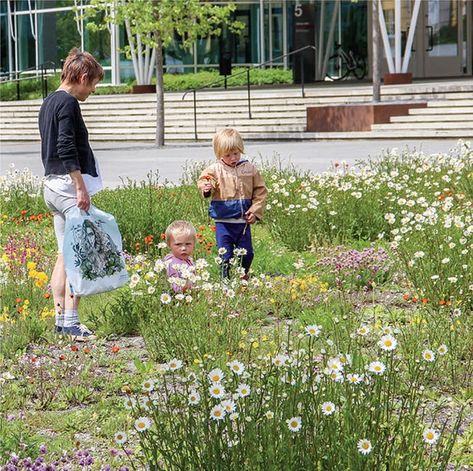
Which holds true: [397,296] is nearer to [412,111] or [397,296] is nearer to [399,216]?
[399,216]

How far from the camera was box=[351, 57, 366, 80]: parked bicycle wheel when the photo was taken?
42.7 m

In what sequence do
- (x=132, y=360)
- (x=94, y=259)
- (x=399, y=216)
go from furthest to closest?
1. (x=399, y=216)
2. (x=94, y=259)
3. (x=132, y=360)

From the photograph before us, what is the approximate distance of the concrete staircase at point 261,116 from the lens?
25078 mm

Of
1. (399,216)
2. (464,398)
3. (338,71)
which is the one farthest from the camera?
(338,71)

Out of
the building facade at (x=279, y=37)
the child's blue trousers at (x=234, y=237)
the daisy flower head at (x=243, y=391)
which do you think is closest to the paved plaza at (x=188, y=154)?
the child's blue trousers at (x=234, y=237)

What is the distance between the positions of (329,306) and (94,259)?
1341mm

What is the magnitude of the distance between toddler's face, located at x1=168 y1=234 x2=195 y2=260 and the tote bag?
0.53 metres

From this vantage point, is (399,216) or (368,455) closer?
(368,455)

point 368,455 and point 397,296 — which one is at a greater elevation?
point 368,455

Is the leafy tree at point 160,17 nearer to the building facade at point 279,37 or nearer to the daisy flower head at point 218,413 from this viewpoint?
the building facade at point 279,37

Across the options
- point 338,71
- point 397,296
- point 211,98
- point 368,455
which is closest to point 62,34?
point 338,71

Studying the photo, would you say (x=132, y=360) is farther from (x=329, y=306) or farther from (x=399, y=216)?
(x=399, y=216)

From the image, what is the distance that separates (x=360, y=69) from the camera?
43.1 meters

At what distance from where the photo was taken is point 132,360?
6.10m
